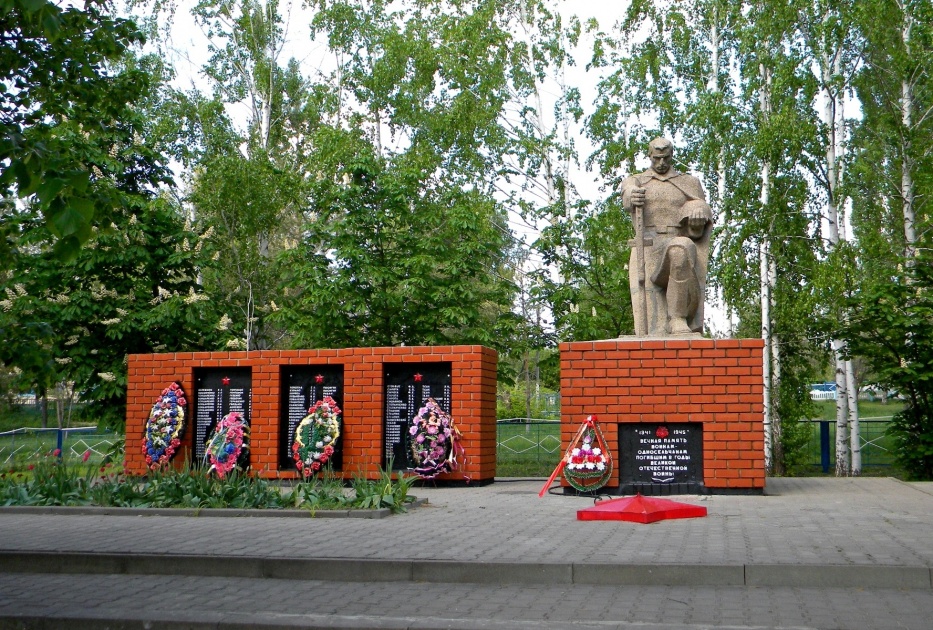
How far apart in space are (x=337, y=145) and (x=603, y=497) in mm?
16500

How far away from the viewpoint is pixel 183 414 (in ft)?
47.8

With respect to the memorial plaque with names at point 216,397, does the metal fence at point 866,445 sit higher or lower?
lower

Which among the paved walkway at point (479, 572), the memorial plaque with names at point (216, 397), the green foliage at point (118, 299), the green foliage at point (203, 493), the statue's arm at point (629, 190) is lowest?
the paved walkway at point (479, 572)

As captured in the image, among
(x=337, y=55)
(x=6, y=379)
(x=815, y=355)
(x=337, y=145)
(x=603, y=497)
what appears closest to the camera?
(x=603, y=497)

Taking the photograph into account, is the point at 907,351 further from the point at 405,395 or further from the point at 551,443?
the point at 551,443

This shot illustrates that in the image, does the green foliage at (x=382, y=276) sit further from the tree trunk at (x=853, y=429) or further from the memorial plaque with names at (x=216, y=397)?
the tree trunk at (x=853, y=429)

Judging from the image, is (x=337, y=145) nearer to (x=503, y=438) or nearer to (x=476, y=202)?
(x=476, y=202)

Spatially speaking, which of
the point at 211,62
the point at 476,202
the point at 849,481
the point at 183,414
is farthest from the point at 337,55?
the point at 849,481

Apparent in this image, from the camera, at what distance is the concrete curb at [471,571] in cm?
639

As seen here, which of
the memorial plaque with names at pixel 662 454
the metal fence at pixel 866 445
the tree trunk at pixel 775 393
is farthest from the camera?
the metal fence at pixel 866 445

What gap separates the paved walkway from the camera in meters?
5.72

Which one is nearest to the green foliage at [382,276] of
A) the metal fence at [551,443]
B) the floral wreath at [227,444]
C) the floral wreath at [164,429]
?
the metal fence at [551,443]

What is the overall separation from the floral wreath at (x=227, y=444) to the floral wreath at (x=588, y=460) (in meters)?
4.74

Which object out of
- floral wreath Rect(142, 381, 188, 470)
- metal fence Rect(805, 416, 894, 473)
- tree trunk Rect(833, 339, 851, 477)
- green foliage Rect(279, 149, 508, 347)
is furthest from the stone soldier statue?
metal fence Rect(805, 416, 894, 473)
